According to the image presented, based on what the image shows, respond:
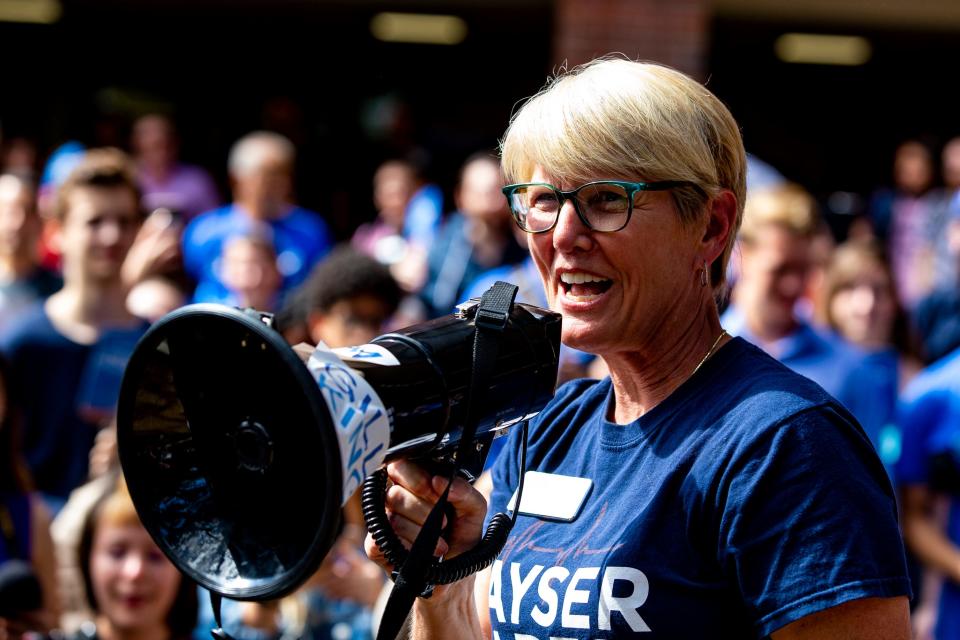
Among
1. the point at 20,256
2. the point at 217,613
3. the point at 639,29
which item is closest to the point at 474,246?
the point at 639,29

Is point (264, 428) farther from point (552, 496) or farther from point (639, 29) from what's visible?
point (639, 29)

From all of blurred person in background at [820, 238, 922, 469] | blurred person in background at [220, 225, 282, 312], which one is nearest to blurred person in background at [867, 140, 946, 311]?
blurred person in background at [820, 238, 922, 469]

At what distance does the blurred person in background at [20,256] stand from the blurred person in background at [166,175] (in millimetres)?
1972

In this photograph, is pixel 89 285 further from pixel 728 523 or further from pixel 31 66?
pixel 31 66

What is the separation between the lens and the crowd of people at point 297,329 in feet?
12.1

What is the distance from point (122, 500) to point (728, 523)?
252 centimetres

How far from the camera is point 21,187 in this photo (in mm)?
5648

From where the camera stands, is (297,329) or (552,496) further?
(297,329)

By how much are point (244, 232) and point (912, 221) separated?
4.94 metres

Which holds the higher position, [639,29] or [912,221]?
[639,29]

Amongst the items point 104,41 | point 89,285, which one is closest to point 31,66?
point 104,41

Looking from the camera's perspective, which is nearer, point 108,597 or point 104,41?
point 108,597

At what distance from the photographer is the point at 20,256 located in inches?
217

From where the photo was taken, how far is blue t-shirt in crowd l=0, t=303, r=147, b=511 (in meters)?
4.77
